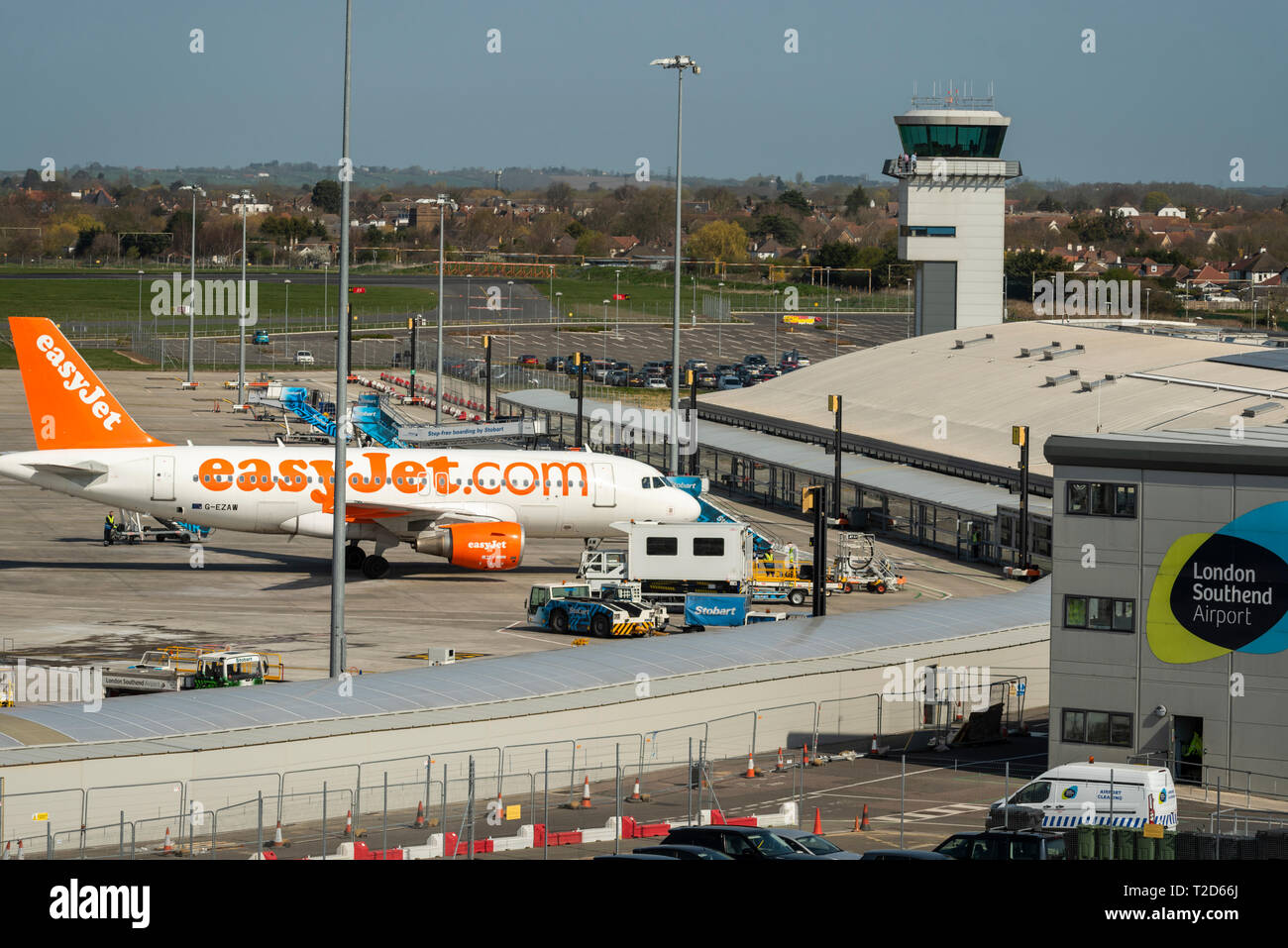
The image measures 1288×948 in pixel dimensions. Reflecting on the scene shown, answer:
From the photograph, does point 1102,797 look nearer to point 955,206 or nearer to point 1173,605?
point 1173,605

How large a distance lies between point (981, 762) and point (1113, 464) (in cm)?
776

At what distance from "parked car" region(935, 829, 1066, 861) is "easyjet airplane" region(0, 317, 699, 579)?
35.7m

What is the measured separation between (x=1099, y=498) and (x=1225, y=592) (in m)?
3.47

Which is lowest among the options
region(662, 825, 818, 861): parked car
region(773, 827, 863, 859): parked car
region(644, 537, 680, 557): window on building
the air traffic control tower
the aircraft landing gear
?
the aircraft landing gear

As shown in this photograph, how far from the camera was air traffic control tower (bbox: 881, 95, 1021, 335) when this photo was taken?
5271 inches

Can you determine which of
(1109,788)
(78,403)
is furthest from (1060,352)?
(1109,788)

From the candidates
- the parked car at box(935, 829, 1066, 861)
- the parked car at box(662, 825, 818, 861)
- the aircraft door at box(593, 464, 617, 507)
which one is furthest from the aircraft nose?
the parked car at box(662, 825, 818, 861)

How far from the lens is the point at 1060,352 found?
351ft

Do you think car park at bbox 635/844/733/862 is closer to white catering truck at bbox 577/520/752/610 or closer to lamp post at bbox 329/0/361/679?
lamp post at bbox 329/0/361/679

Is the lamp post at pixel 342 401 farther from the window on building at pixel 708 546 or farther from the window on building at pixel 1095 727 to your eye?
the window on building at pixel 708 546

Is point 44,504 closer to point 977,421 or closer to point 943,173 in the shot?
point 977,421

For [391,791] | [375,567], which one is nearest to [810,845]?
[391,791]

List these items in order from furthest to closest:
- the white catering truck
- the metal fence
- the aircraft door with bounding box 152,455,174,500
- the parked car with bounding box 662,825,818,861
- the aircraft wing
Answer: the aircraft wing → the aircraft door with bounding box 152,455,174,500 → the white catering truck → the metal fence → the parked car with bounding box 662,825,818,861

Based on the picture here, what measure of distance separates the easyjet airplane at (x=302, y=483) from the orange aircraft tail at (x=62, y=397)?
0.12 feet
